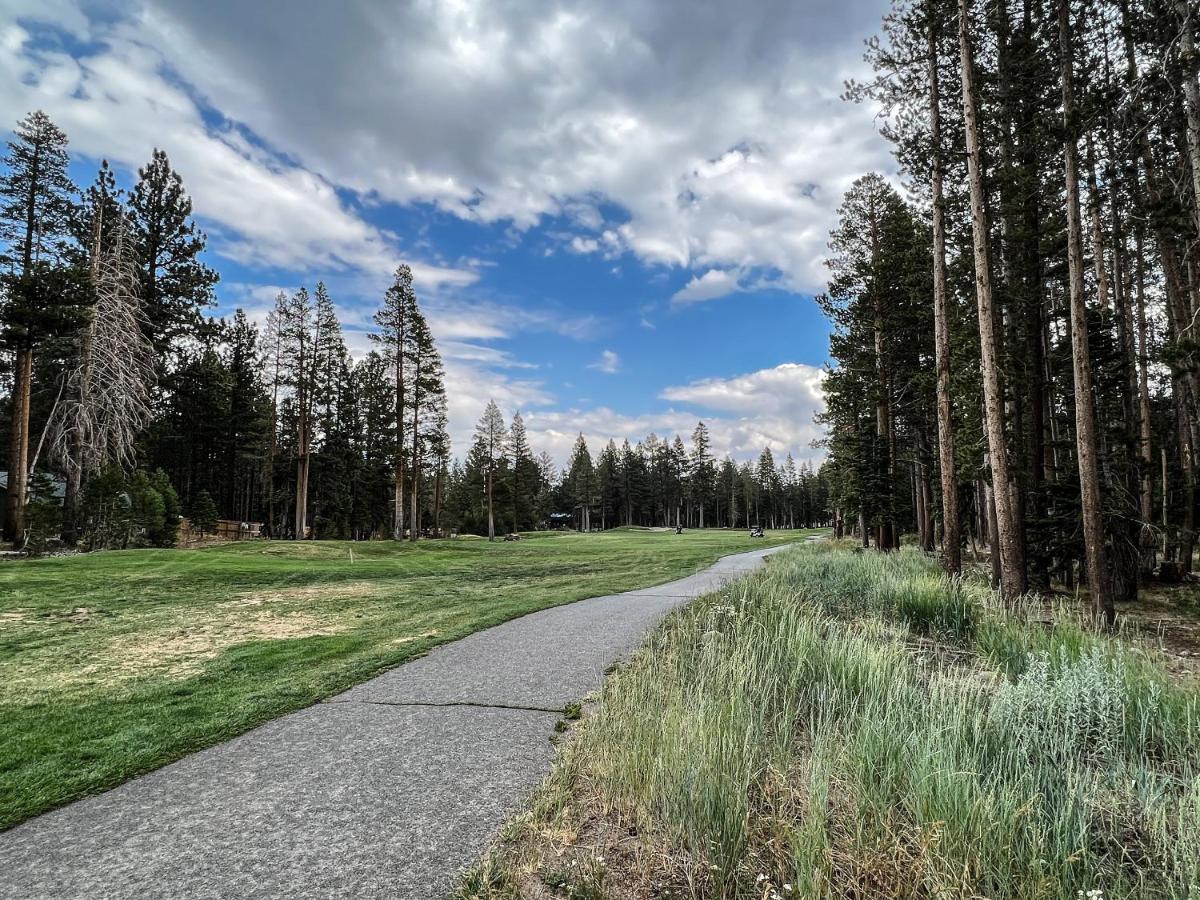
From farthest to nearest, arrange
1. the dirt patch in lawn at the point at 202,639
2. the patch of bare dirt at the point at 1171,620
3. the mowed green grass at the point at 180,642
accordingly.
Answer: the patch of bare dirt at the point at 1171,620 → the dirt patch in lawn at the point at 202,639 → the mowed green grass at the point at 180,642

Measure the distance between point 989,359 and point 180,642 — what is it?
1368 centimetres

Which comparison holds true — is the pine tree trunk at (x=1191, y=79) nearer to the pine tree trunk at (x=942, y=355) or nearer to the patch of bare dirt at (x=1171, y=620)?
the pine tree trunk at (x=942, y=355)

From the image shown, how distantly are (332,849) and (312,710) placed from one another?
2333mm


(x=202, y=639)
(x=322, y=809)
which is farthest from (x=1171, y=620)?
(x=202, y=639)

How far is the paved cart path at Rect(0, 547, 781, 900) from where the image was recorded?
255 cm

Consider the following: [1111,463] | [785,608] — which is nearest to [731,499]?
[1111,463]

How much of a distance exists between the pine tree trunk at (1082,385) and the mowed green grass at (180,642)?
8.88 meters

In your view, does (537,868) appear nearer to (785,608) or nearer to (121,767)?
(121,767)

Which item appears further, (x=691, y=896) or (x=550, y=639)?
(x=550, y=639)

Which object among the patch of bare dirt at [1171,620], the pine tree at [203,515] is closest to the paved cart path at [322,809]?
the patch of bare dirt at [1171,620]

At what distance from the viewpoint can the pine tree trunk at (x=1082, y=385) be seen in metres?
9.58

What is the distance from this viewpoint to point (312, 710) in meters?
4.80

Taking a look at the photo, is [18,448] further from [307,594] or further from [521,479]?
[521,479]

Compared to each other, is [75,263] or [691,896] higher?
[75,263]
